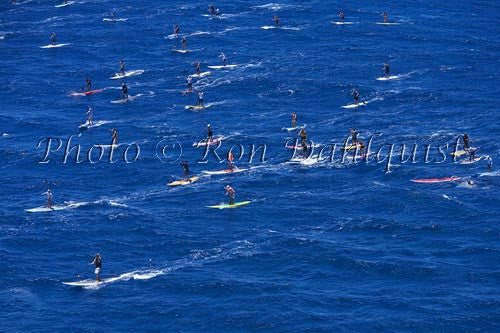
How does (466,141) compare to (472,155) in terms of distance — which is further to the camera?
(466,141)

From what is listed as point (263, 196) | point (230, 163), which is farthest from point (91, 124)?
point (263, 196)

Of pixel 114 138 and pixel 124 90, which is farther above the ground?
pixel 124 90

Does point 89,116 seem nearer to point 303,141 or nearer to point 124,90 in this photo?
point 124,90

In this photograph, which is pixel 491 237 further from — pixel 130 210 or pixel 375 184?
pixel 130 210

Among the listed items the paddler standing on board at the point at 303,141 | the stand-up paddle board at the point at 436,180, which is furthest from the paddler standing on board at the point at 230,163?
the stand-up paddle board at the point at 436,180

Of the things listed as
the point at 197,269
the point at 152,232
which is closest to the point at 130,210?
the point at 152,232

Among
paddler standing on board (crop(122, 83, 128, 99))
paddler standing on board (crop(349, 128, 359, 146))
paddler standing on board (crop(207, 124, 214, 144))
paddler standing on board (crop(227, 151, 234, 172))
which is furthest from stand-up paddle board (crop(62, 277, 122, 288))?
paddler standing on board (crop(122, 83, 128, 99))

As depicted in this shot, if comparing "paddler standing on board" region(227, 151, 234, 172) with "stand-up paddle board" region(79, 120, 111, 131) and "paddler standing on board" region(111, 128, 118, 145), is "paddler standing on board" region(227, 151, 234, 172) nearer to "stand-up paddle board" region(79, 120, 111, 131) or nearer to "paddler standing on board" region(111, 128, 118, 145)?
"paddler standing on board" region(111, 128, 118, 145)

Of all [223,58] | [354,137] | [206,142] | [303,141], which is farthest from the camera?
[223,58]

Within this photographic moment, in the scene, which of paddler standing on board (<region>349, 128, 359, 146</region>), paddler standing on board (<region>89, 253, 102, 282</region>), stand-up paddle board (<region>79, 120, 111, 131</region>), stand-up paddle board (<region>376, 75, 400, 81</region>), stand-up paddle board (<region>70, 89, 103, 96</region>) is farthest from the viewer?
stand-up paddle board (<region>70, 89, 103, 96</region>)
